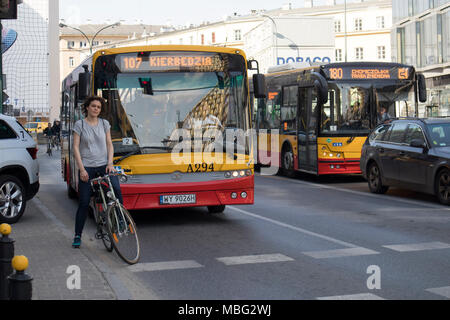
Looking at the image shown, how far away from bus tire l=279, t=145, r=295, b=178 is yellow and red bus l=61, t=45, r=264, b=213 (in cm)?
965

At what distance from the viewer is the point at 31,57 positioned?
35.6 meters

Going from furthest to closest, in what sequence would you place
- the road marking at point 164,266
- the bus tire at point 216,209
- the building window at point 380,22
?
1. the building window at point 380,22
2. the bus tire at point 216,209
3. the road marking at point 164,266

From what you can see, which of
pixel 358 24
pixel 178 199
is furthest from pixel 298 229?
pixel 358 24

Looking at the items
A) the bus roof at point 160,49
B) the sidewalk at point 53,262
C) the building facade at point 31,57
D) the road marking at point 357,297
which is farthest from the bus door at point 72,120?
the building facade at point 31,57

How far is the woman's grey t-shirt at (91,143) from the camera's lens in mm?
9672

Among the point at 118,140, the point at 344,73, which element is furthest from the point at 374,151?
the point at 118,140

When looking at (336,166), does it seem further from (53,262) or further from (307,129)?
(53,262)

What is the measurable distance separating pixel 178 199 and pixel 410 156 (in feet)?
19.0

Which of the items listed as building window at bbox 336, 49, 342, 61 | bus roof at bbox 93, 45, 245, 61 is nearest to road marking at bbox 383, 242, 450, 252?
bus roof at bbox 93, 45, 245, 61

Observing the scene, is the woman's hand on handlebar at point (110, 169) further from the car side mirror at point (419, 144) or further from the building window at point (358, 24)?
the building window at point (358, 24)

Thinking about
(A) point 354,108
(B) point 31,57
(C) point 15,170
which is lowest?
(C) point 15,170

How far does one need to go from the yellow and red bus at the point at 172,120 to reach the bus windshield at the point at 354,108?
7585mm

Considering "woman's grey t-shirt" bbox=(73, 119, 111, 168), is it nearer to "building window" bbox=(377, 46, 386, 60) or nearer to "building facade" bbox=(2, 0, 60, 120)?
"building facade" bbox=(2, 0, 60, 120)

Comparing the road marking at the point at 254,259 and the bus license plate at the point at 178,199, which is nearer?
the road marking at the point at 254,259
